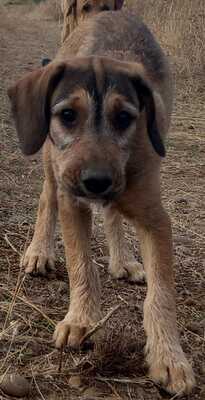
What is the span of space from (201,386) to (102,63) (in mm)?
1677

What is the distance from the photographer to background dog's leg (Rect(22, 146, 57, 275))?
4633 millimetres

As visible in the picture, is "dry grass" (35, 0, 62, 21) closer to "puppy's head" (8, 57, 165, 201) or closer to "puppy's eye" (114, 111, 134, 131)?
"puppy's head" (8, 57, 165, 201)

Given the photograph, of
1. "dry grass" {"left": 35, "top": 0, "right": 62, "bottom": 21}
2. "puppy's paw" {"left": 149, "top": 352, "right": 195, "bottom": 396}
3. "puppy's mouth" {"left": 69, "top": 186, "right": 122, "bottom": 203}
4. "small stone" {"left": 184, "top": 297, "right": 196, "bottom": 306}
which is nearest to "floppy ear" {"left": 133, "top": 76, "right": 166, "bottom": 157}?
"puppy's mouth" {"left": 69, "top": 186, "right": 122, "bottom": 203}

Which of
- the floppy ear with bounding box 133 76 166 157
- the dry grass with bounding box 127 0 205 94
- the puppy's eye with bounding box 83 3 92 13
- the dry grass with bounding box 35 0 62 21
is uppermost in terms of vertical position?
the floppy ear with bounding box 133 76 166 157

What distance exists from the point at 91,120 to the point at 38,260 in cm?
130

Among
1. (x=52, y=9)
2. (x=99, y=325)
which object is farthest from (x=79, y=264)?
(x=52, y=9)

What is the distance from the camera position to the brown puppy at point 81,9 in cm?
640

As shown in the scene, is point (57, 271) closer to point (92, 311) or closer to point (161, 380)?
point (92, 311)

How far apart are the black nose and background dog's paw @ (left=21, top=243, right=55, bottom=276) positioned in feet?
4.30

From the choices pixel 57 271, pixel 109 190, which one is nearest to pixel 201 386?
pixel 109 190

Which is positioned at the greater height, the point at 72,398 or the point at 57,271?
the point at 72,398

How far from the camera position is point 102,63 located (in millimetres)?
3834

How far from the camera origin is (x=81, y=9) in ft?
21.0

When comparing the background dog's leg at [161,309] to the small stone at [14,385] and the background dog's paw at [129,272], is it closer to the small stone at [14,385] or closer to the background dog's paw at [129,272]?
the small stone at [14,385]
